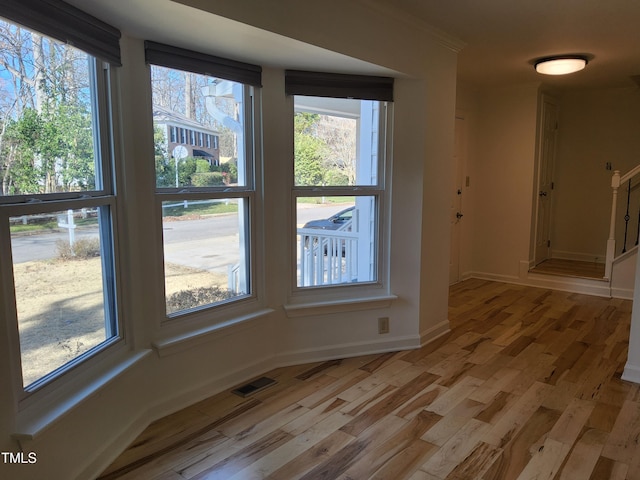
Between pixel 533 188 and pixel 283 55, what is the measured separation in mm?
4011

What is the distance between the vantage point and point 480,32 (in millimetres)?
3412

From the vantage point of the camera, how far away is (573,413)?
8.64 feet

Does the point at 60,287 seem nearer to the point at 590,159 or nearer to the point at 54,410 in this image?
the point at 54,410

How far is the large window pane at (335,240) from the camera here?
3.29 metres

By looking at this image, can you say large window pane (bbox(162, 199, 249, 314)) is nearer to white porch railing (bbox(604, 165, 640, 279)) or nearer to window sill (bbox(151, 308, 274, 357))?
window sill (bbox(151, 308, 274, 357))

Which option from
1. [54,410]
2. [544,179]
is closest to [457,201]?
[544,179]

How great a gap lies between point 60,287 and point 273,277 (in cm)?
141

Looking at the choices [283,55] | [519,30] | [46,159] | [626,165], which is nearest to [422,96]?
[519,30]

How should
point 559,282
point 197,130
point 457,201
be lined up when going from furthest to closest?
point 457,201 < point 559,282 < point 197,130

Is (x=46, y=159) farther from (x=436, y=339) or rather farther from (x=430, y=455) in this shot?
(x=436, y=339)

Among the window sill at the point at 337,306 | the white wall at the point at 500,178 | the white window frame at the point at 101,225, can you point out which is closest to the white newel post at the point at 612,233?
the white wall at the point at 500,178

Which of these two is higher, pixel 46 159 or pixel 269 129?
pixel 269 129

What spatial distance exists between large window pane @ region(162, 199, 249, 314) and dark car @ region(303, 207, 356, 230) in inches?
21.4

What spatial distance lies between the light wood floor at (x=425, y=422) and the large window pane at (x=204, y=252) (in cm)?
64
